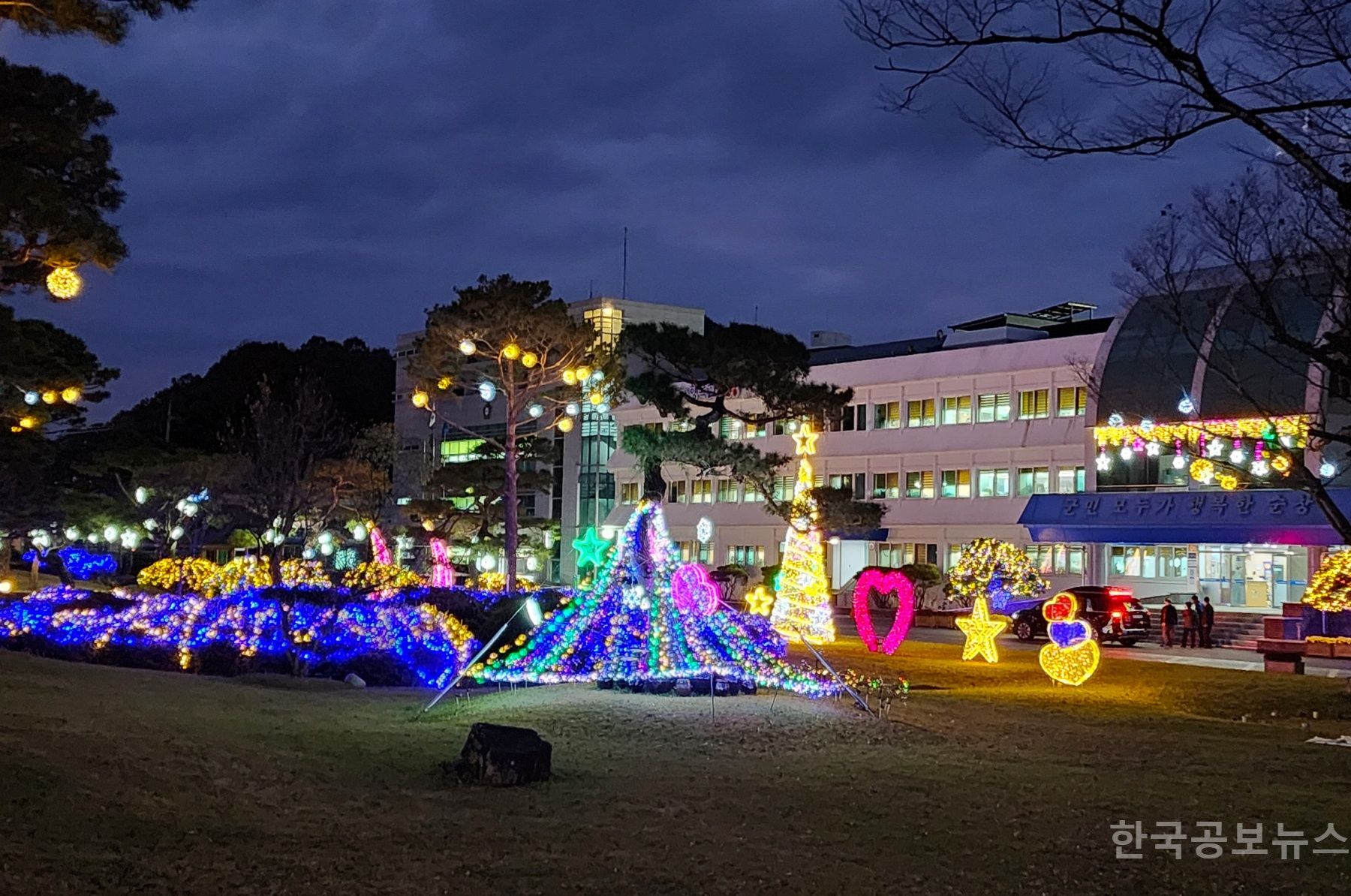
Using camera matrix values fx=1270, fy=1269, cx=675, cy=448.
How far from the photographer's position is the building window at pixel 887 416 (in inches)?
1852

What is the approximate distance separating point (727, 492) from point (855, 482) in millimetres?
6555

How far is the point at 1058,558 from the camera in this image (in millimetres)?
41438

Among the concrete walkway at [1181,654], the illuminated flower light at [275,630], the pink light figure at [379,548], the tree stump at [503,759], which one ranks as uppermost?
the pink light figure at [379,548]

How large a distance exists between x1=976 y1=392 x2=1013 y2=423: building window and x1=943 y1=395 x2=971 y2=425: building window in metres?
0.43

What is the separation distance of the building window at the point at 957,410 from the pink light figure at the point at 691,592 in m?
29.9

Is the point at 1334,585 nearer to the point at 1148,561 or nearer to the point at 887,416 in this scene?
the point at 1148,561

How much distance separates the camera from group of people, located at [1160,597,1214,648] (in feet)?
98.4

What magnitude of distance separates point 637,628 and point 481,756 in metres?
6.53

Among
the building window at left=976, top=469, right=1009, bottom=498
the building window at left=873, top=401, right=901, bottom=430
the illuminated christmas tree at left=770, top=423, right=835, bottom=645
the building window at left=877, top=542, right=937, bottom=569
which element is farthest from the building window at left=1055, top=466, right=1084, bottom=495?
the illuminated christmas tree at left=770, top=423, right=835, bottom=645

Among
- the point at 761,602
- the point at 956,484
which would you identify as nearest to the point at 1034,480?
the point at 956,484

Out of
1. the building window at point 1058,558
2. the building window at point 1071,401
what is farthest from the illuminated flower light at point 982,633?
the building window at point 1071,401

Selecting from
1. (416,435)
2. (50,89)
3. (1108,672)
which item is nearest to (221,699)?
(50,89)

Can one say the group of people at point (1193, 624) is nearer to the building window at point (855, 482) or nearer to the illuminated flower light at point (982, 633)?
the illuminated flower light at point (982, 633)

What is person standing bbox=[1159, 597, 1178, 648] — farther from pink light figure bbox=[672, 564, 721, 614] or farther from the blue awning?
pink light figure bbox=[672, 564, 721, 614]
